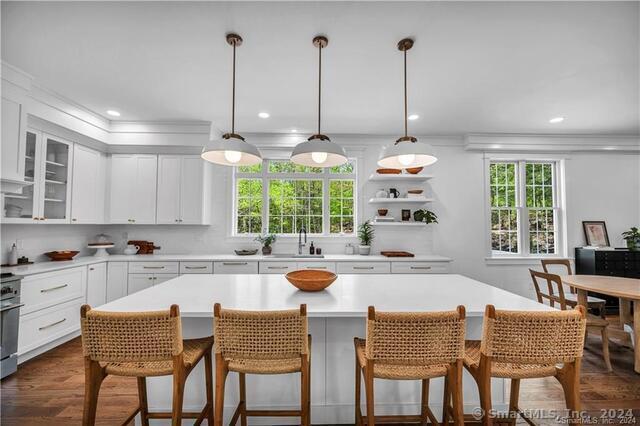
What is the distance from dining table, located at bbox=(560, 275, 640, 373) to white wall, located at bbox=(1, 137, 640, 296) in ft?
4.66

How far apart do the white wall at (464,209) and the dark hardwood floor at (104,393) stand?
1.89m

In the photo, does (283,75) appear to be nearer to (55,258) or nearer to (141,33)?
(141,33)

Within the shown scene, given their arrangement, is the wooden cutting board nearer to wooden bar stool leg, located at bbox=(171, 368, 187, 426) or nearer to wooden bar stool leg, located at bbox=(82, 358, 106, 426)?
wooden bar stool leg, located at bbox=(171, 368, 187, 426)

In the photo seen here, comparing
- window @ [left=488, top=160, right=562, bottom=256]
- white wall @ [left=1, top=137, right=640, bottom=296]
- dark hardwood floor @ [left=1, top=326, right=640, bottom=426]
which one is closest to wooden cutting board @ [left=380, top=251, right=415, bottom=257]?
white wall @ [left=1, top=137, right=640, bottom=296]

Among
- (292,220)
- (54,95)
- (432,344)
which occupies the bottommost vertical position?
(432,344)

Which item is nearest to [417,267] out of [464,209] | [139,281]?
[464,209]

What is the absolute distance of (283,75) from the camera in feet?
8.90

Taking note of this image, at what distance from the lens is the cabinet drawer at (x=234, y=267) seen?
3740 millimetres

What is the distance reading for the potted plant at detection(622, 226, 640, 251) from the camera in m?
4.19

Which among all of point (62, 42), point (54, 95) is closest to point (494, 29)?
point (62, 42)

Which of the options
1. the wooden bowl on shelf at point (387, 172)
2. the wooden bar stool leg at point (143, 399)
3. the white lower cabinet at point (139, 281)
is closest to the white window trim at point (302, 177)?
the wooden bowl on shelf at point (387, 172)

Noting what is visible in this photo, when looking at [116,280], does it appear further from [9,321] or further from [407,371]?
[407,371]

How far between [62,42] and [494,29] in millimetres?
3302

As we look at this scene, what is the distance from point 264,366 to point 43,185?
3490mm
